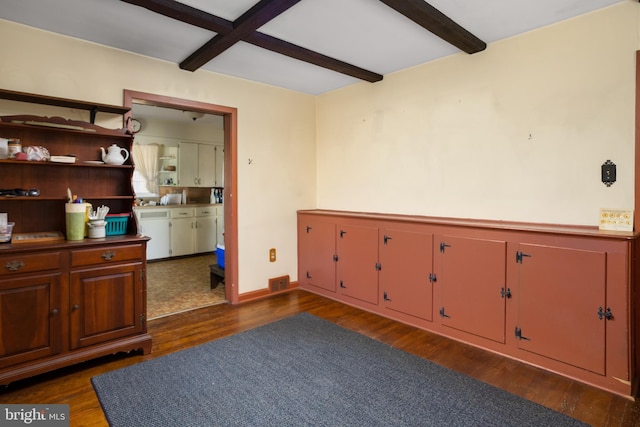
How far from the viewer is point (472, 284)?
2764 millimetres

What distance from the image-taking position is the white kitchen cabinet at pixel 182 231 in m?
6.08

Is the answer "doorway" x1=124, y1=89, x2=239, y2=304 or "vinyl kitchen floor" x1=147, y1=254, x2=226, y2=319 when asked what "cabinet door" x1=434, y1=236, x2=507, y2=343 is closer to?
"doorway" x1=124, y1=89, x2=239, y2=304

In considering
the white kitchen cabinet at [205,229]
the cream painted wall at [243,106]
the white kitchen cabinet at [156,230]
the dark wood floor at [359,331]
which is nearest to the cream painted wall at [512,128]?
the cream painted wall at [243,106]

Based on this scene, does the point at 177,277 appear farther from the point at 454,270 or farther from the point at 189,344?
the point at 454,270

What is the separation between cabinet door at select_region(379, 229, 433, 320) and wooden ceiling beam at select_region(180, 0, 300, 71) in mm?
2105

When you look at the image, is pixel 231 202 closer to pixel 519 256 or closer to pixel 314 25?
pixel 314 25

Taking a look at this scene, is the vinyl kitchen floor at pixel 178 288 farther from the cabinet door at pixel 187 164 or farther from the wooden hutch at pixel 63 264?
the cabinet door at pixel 187 164

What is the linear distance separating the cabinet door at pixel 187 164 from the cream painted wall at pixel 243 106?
3037 mm

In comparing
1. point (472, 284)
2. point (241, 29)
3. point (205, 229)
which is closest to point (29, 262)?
point (241, 29)

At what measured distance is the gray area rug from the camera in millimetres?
1869

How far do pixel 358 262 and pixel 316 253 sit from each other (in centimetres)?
69

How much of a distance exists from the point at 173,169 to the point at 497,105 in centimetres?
559

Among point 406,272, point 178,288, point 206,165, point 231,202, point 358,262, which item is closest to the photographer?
point 406,272

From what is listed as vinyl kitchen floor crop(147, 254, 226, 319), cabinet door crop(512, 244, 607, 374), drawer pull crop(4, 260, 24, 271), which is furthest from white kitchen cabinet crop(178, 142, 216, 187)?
cabinet door crop(512, 244, 607, 374)
